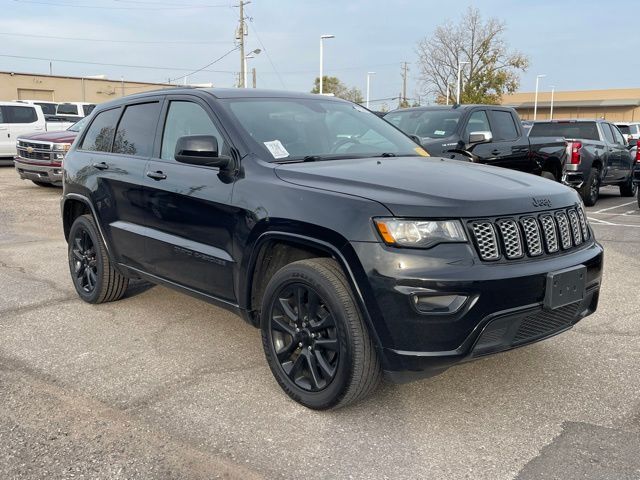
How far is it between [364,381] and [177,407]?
1067mm

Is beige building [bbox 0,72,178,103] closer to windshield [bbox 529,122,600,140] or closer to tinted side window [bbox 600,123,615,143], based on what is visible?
windshield [bbox 529,122,600,140]

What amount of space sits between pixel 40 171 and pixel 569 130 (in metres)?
11.1

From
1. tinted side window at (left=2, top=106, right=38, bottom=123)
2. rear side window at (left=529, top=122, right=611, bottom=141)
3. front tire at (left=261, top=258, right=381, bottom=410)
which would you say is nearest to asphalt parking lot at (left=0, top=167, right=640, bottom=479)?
front tire at (left=261, top=258, right=381, bottom=410)

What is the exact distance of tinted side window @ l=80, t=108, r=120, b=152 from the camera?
17.1 feet

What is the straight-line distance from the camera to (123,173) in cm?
475

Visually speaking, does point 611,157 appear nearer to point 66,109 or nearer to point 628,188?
point 628,188

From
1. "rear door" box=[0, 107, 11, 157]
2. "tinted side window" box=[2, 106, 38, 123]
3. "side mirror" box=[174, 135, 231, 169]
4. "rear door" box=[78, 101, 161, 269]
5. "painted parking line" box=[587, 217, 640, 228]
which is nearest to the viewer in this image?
"side mirror" box=[174, 135, 231, 169]

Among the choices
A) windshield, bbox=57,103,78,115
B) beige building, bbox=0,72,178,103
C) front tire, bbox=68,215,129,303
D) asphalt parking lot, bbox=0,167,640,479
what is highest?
beige building, bbox=0,72,178,103

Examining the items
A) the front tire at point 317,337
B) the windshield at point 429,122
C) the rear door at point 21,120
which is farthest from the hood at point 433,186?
the rear door at point 21,120

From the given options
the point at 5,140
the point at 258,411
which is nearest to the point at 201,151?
the point at 258,411

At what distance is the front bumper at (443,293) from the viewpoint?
2922 millimetres

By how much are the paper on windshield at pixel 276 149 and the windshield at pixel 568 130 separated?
1067 cm

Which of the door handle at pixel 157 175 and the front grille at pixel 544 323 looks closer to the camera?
the front grille at pixel 544 323

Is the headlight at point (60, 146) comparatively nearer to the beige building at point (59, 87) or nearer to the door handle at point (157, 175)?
the door handle at point (157, 175)
